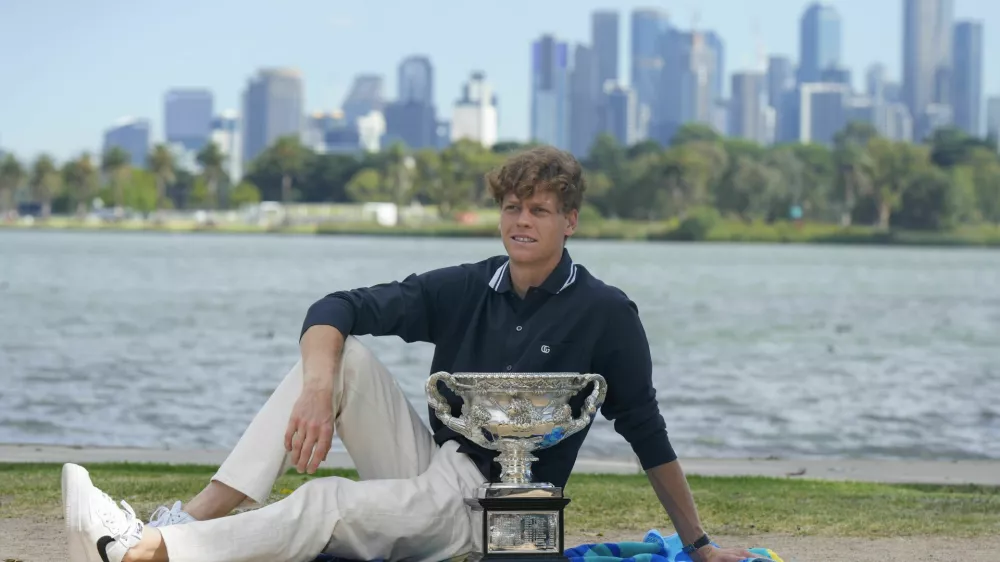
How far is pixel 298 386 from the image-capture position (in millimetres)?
4504

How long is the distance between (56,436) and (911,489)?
882 centimetres

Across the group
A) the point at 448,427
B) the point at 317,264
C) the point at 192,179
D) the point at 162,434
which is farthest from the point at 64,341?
the point at 192,179

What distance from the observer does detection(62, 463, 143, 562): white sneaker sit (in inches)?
161

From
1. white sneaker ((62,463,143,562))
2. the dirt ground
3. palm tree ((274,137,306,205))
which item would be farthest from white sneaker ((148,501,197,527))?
palm tree ((274,137,306,205))

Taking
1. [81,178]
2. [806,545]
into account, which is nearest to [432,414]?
[806,545]

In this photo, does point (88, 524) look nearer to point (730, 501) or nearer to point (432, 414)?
point (432, 414)

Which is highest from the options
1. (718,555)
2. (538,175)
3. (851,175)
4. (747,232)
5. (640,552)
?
(538,175)

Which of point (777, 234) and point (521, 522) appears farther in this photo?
point (777, 234)

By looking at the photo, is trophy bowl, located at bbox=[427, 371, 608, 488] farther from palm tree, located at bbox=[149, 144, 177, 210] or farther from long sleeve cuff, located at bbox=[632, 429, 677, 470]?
palm tree, located at bbox=[149, 144, 177, 210]

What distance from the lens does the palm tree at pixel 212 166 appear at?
170 metres

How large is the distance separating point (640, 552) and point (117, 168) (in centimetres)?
17440

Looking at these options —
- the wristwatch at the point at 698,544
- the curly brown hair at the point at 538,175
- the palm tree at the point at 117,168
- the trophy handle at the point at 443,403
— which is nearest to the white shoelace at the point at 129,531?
the trophy handle at the point at 443,403

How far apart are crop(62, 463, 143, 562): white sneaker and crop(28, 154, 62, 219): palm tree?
182 meters

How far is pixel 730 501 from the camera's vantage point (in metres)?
8.30
